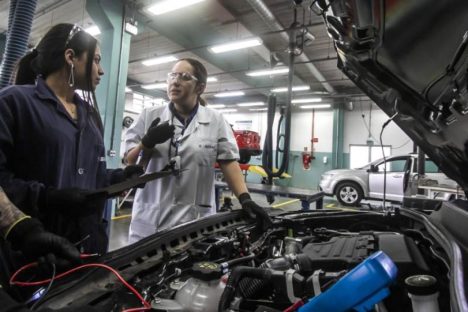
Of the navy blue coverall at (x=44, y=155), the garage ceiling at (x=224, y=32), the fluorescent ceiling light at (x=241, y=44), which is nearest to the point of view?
the navy blue coverall at (x=44, y=155)

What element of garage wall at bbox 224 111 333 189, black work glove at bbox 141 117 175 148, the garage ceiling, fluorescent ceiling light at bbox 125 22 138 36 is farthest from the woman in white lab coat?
garage wall at bbox 224 111 333 189

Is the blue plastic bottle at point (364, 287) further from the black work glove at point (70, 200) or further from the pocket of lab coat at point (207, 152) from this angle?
the pocket of lab coat at point (207, 152)

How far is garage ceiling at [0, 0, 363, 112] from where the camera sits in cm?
576

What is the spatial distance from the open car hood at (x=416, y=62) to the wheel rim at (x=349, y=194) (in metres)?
6.27

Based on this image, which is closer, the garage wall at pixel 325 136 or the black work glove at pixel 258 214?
the black work glove at pixel 258 214

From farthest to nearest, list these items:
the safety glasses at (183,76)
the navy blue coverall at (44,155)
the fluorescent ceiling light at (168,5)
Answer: the fluorescent ceiling light at (168,5), the safety glasses at (183,76), the navy blue coverall at (44,155)

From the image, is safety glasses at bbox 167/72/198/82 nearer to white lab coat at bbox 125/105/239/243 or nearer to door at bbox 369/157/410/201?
white lab coat at bbox 125/105/239/243

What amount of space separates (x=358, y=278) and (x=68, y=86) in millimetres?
1319

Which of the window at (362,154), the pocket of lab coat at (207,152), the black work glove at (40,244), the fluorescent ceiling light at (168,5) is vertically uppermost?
the fluorescent ceiling light at (168,5)

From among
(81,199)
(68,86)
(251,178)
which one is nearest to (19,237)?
(81,199)

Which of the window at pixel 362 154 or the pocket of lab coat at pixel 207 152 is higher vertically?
the window at pixel 362 154

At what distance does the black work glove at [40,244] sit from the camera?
86 centimetres

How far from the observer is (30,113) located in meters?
1.13

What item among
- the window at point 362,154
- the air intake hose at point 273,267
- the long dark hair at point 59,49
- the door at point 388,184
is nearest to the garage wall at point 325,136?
the window at point 362,154
